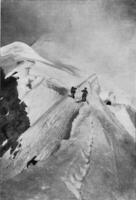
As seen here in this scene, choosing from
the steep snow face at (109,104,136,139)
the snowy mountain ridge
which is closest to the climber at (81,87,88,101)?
the snowy mountain ridge

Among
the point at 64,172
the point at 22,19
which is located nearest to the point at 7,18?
the point at 22,19

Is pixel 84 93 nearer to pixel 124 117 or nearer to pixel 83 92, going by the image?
pixel 83 92

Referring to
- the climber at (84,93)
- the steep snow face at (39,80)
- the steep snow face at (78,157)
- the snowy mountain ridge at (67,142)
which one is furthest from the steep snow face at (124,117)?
the steep snow face at (39,80)

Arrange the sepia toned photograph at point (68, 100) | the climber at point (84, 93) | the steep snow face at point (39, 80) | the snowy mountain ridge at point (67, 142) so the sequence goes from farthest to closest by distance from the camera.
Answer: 1. the steep snow face at point (39, 80)
2. the climber at point (84, 93)
3. the sepia toned photograph at point (68, 100)
4. the snowy mountain ridge at point (67, 142)

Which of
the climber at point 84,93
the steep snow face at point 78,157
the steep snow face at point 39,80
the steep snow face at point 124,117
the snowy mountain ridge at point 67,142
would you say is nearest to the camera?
the steep snow face at point 78,157

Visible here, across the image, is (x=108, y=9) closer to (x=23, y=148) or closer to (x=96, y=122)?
(x=96, y=122)

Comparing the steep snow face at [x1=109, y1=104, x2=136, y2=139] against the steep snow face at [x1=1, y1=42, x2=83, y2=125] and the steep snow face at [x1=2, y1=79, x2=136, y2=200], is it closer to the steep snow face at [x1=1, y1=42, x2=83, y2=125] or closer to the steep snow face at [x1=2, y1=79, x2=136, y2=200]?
the steep snow face at [x1=2, y1=79, x2=136, y2=200]

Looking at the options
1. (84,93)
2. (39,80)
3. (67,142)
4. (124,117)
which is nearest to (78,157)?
(67,142)

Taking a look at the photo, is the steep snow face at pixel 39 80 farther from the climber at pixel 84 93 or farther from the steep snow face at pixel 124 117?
the steep snow face at pixel 124 117
